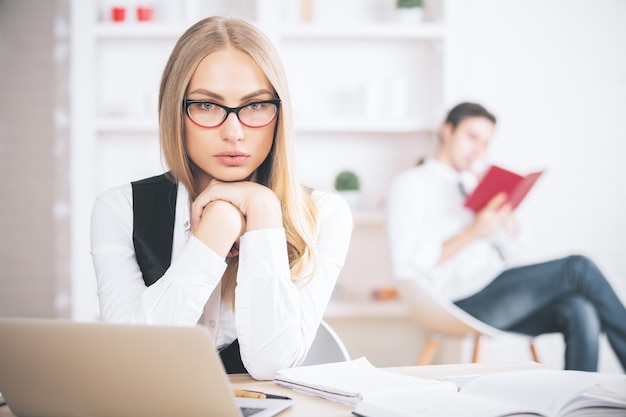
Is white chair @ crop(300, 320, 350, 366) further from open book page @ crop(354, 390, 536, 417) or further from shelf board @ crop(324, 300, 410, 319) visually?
shelf board @ crop(324, 300, 410, 319)

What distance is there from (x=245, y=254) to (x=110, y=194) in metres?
0.37

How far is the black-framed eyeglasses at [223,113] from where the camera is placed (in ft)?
4.44

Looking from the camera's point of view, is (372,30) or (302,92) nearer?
(372,30)

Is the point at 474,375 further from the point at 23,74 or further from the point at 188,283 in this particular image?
the point at 23,74

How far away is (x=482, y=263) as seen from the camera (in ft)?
10.5

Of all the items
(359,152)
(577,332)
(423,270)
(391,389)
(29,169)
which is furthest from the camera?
(29,169)

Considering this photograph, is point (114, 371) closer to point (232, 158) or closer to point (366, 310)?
point (232, 158)

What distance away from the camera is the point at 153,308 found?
117 centimetres

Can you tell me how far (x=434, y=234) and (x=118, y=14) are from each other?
1.88m

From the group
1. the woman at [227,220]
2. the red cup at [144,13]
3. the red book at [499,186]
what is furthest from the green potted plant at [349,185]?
the woman at [227,220]

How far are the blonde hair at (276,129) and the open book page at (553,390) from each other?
50 centimetres

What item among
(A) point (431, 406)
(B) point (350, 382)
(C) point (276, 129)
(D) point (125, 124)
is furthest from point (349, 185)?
(A) point (431, 406)

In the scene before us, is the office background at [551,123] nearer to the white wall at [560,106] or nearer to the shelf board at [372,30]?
the white wall at [560,106]

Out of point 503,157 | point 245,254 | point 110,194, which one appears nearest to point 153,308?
point 245,254
